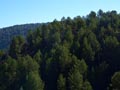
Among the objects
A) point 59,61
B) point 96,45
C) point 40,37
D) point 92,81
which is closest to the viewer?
point 92,81

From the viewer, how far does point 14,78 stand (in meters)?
111

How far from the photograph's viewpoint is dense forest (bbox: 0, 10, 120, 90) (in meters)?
99.6

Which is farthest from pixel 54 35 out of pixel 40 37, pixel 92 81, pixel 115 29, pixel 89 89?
pixel 89 89

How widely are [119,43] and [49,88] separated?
24.9m

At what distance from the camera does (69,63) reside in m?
107

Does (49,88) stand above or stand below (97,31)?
below

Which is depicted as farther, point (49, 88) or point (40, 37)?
point (40, 37)

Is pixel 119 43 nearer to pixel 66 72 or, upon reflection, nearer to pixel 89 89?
pixel 66 72

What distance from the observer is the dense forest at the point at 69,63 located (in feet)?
327

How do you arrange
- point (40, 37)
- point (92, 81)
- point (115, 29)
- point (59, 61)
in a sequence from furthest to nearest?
1. point (40, 37)
2. point (115, 29)
3. point (59, 61)
4. point (92, 81)

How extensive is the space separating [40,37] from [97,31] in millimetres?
23603

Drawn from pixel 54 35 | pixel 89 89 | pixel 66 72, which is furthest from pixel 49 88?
pixel 54 35

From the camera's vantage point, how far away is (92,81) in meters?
101

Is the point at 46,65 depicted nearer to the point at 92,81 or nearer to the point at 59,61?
the point at 59,61
